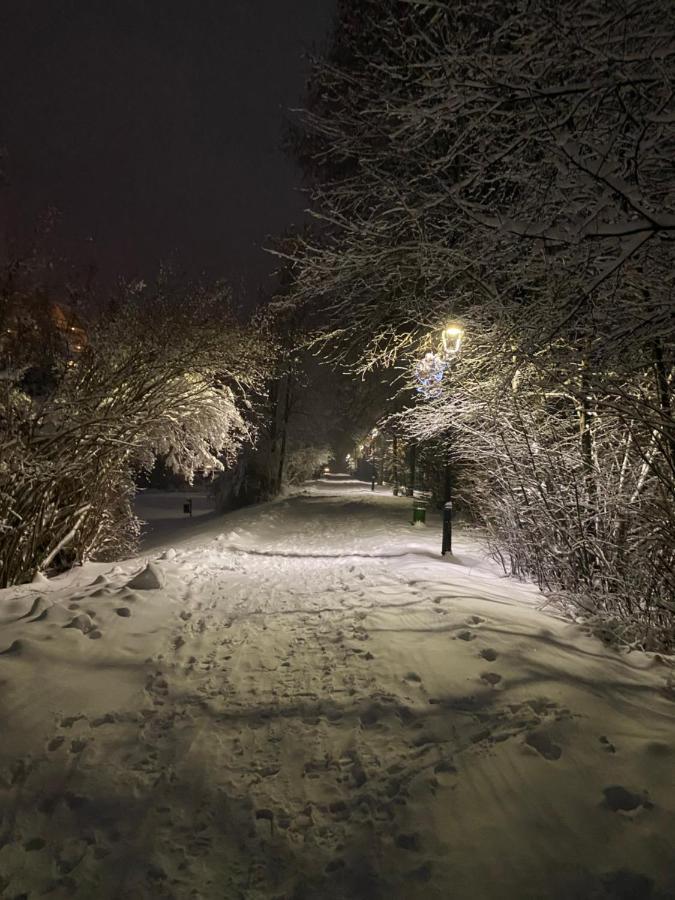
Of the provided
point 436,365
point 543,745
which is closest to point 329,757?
point 543,745

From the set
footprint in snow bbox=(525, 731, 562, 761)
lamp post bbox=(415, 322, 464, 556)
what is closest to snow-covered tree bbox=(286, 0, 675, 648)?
lamp post bbox=(415, 322, 464, 556)

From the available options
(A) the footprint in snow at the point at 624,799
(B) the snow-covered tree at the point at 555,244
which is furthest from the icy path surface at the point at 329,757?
(B) the snow-covered tree at the point at 555,244

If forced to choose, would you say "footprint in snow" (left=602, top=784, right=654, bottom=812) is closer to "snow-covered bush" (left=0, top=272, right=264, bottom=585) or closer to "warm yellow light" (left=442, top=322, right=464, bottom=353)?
"warm yellow light" (left=442, top=322, right=464, bottom=353)

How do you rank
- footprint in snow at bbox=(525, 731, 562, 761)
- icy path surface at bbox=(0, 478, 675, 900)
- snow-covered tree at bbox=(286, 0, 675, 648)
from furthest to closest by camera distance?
snow-covered tree at bbox=(286, 0, 675, 648)
footprint in snow at bbox=(525, 731, 562, 761)
icy path surface at bbox=(0, 478, 675, 900)

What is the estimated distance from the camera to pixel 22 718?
2.85 m

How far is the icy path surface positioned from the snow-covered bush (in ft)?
7.05

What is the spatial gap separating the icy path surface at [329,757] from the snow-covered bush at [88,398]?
84.6 inches

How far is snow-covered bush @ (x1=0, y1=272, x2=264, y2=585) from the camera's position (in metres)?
6.25

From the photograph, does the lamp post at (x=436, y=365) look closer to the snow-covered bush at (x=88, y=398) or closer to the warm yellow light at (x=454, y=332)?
the warm yellow light at (x=454, y=332)

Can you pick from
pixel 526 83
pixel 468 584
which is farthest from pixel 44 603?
pixel 526 83

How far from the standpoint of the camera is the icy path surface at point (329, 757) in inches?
75.5

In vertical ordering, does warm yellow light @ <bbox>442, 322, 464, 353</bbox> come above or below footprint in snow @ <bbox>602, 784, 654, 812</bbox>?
above

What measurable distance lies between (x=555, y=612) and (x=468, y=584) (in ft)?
4.17

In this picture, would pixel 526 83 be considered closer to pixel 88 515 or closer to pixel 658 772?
pixel 658 772
